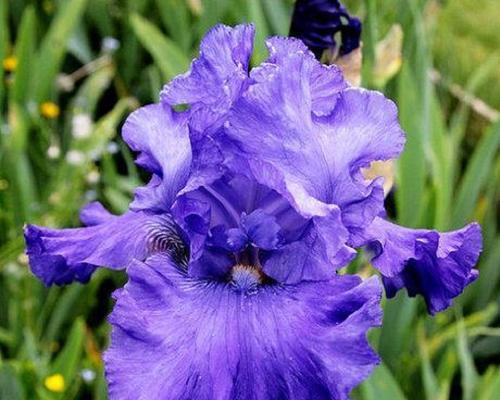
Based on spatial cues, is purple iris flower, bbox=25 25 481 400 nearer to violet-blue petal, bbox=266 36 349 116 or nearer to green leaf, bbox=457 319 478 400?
violet-blue petal, bbox=266 36 349 116

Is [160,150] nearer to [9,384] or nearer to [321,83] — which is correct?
[321,83]

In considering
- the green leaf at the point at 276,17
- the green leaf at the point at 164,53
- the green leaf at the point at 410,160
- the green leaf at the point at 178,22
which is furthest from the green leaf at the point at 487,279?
the green leaf at the point at 178,22

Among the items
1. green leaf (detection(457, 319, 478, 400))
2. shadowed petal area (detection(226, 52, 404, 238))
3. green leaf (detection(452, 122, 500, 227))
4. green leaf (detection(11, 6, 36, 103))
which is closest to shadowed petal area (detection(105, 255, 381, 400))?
shadowed petal area (detection(226, 52, 404, 238))

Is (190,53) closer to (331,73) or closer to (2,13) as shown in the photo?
(2,13)

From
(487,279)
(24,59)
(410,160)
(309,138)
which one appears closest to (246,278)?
(309,138)

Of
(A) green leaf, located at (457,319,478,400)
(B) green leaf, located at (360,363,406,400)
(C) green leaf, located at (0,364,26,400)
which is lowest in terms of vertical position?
(A) green leaf, located at (457,319,478,400)

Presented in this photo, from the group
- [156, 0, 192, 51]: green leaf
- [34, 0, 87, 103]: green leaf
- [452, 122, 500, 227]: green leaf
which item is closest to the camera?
[452, 122, 500, 227]: green leaf

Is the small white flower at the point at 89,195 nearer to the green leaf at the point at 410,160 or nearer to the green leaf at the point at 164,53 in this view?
the green leaf at the point at 164,53

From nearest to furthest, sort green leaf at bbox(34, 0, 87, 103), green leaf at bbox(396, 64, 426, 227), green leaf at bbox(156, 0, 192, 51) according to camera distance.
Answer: green leaf at bbox(396, 64, 426, 227)
green leaf at bbox(34, 0, 87, 103)
green leaf at bbox(156, 0, 192, 51)
